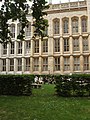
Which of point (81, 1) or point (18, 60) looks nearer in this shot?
point (81, 1)

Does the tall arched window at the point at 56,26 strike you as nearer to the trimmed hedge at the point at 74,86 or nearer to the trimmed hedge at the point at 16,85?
the trimmed hedge at the point at 16,85

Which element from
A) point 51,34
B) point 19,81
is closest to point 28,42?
point 51,34

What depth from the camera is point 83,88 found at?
14875 millimetres

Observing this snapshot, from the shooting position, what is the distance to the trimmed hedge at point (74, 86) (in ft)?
48.9

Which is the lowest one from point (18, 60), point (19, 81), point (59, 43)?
point (19, 81)

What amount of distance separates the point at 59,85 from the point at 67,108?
16.1ft

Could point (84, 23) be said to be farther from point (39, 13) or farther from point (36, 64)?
point (39, 13)

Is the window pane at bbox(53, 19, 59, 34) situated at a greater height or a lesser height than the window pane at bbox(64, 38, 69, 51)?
greater

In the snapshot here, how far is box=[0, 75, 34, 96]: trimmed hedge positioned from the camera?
15.9 meters

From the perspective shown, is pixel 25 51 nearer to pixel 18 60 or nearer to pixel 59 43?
pixel 18 60

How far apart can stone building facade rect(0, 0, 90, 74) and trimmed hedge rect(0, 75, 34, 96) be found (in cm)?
2906

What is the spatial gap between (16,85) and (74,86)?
3.99 metres

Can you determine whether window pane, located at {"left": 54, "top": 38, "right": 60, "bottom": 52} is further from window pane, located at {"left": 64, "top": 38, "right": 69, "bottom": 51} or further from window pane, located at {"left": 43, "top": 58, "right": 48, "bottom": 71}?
window pane, located at {"left": 43, "top": 58, "right": 48, "bottom": 71}

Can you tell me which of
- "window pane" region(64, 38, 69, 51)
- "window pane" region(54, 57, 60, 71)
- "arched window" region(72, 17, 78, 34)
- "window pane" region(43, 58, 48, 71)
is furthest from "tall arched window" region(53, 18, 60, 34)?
"window pane" region(43, 58, 48, 71)
